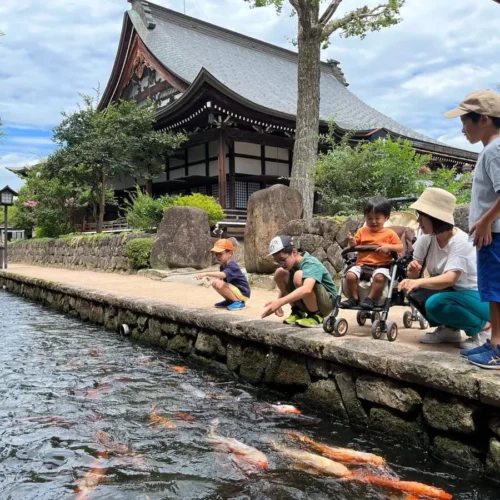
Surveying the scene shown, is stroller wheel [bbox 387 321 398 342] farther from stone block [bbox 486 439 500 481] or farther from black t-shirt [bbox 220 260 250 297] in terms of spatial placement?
black t-shirt [bbox 220 260 250 297]

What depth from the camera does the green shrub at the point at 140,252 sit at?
1177 centimetres

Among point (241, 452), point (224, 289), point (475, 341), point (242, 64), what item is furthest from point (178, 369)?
point (242, 64)

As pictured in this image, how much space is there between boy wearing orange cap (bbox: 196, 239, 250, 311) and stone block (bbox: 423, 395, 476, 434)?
293cm

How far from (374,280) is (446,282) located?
70 cm

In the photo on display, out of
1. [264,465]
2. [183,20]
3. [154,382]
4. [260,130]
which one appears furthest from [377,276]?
[183,20]

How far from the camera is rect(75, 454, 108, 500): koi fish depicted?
Answer: 247 centimetres

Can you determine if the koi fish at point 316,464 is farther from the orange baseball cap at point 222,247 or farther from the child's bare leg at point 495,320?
the orange baseball cap at point 222,247

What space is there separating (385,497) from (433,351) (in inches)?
38.6

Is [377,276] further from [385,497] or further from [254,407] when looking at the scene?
[385,497]

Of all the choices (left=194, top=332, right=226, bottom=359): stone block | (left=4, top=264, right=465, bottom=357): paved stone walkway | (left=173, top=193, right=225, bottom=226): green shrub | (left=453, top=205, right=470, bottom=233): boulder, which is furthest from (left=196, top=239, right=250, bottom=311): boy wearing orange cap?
(left=173, top=193, right=225, bottom=226): green shrub

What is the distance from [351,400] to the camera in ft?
10.6

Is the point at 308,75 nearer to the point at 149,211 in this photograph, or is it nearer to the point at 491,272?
the point at 149,211

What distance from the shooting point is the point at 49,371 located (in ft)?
15.6

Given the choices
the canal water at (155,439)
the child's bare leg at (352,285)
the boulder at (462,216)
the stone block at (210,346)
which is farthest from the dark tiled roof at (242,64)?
the canal water at (155,439)
